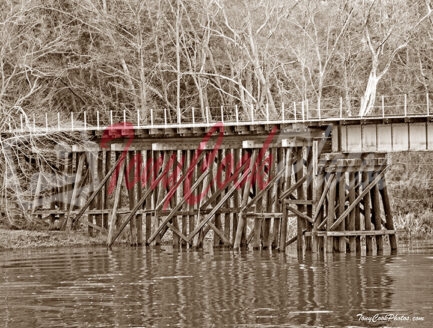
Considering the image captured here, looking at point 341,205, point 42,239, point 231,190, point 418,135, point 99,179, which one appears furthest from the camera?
point 99,179

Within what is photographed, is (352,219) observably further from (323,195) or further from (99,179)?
(99,179)

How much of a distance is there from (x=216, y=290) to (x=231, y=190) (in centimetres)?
1034

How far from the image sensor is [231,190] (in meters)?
43.3

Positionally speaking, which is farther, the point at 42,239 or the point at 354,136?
the point at 42,239

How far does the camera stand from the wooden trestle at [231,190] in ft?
134

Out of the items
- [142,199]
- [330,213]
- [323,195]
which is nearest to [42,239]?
[142,199]

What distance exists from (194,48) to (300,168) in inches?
773

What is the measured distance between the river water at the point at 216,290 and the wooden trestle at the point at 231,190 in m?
1.10

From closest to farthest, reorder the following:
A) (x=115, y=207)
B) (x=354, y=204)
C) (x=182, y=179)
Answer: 1. (x=354, y=204)
2. (x=182, y=179)
3. (x=115, y=207)

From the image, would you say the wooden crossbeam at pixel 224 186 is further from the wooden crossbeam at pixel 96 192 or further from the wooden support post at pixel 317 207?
the wooden crossbeam at pixel 96 192

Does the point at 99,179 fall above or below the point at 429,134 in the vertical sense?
below

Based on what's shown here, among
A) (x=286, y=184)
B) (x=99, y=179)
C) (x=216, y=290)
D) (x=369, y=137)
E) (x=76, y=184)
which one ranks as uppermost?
(x=369, y=137)

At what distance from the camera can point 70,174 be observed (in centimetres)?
4909

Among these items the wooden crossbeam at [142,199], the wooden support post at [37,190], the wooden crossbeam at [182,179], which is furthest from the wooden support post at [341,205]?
the wooden support post at [37,190]
